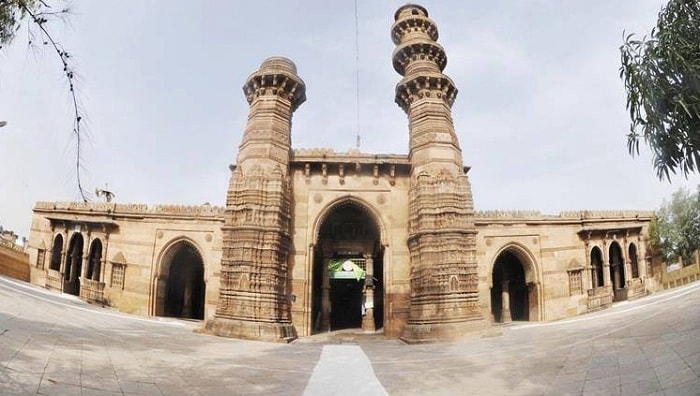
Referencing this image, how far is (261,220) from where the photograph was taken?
559 inches

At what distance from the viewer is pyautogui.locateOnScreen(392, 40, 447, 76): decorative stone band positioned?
1645 cm

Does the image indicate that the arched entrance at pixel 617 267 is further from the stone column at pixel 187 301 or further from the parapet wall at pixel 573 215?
the stone column at pixel 187 301

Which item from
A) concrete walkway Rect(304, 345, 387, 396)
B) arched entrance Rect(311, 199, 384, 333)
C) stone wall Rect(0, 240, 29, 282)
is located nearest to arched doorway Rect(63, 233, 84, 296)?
stone wall Rect(0, 240, 29, 282)

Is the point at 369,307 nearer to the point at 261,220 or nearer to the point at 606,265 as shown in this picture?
the point at 261,220

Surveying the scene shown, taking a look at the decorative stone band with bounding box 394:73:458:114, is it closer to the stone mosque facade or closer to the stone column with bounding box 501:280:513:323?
the stone mosque facade

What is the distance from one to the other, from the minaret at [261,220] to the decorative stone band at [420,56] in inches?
162

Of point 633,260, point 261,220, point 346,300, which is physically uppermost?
point 261,220

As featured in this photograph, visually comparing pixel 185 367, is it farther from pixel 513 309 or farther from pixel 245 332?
pixel 513 309

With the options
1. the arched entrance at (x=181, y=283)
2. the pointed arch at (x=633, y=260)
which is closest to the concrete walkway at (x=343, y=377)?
the arched entrance at (x=181, y=283)

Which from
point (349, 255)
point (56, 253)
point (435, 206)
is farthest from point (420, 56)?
point (56, 253)

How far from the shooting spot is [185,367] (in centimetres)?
752

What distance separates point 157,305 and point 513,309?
1872cm

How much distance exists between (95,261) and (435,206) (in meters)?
18.1

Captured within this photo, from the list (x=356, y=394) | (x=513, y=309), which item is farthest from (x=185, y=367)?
(x=513, y=309)
